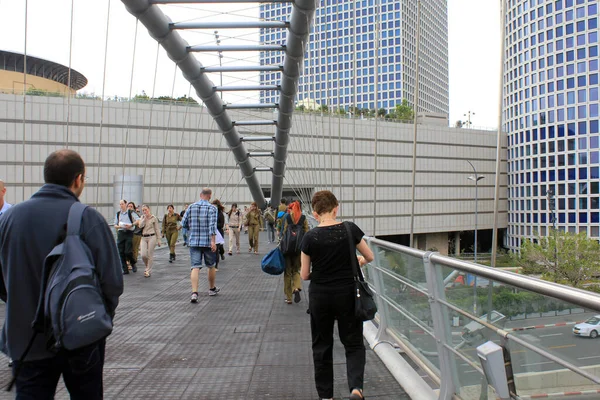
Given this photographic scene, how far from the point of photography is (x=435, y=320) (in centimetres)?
353

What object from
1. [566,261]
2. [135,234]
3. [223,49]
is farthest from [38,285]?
[566,261]

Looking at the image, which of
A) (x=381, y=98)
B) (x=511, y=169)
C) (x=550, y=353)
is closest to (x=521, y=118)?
(x=511, y=169)

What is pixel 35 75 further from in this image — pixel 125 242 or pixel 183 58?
pixel 125 242

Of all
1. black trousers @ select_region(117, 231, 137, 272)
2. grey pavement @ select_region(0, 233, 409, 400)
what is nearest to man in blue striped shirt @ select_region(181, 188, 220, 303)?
grey pavement @ select_region(0, 233, 409, 400)

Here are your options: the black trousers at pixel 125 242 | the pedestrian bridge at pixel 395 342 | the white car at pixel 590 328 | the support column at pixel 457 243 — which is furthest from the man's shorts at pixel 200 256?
the support column at pixel 457 243

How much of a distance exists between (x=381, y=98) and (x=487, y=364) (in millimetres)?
83275

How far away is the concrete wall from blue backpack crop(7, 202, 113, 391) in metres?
27.8

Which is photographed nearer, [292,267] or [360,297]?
[360,297]

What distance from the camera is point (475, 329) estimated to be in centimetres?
288

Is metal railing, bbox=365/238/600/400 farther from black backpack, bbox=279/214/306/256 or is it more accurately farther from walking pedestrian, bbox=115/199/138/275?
walking pedestrian, bbox=115/199/138/275

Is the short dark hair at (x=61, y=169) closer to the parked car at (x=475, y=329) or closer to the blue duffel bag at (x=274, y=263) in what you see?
the parked car at (x=475, y=329)

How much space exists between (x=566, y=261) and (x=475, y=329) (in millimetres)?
34472

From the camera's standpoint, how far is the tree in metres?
29.9

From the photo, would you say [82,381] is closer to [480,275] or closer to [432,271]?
[480,275]
